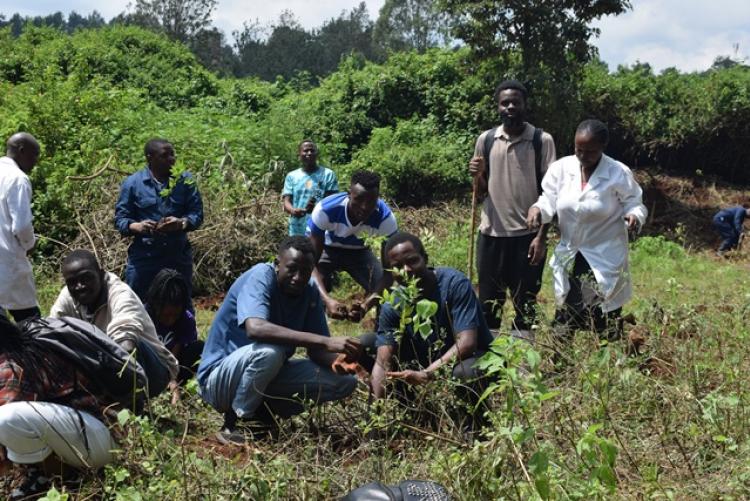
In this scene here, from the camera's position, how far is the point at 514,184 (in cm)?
556

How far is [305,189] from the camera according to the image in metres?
7.89

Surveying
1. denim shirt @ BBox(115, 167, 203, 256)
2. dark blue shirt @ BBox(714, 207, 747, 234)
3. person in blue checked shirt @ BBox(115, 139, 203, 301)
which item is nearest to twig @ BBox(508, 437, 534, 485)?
person in blue checked shirt @ BBox(115, 139, 203, 301)

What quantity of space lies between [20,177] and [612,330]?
11.9 feet

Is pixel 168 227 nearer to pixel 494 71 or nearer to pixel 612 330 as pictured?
pixel 612 330

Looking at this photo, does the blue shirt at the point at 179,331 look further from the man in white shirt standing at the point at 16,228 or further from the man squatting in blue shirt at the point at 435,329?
the man squatting in blue shirt at the point at 435,329

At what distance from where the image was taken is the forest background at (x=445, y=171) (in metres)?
3.31

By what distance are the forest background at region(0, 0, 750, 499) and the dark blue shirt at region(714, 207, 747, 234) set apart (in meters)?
0.56

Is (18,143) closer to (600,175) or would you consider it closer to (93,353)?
(93,353)

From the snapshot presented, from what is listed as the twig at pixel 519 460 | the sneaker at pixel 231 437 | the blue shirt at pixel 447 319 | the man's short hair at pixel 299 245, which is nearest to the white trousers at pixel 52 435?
the sneaker at pixel 231 437

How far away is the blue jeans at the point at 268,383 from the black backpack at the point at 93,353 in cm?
46

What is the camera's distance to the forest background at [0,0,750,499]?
130 inches

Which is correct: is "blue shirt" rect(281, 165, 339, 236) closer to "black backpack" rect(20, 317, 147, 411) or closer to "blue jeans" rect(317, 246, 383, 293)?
"blue jeans" rect(317, 246, 383, 293)

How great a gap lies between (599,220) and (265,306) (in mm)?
2060

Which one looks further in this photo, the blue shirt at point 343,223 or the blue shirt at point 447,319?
the blue shirt at point 343,223
